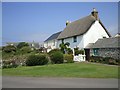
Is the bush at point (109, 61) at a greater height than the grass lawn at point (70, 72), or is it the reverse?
the bush at point (109, 61)

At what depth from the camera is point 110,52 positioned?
1230 inches

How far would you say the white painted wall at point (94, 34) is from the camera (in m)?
37.7

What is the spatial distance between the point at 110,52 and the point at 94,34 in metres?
7.71

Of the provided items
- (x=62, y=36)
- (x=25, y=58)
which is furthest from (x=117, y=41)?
(x=62, y=36)

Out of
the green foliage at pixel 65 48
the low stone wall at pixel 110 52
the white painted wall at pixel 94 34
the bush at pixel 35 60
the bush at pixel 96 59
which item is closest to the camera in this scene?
the bush at pixel 35 60

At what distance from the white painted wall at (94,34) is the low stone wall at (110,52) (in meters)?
4.64

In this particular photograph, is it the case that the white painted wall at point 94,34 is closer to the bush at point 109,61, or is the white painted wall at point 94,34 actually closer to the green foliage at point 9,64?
the bush at point 109,61

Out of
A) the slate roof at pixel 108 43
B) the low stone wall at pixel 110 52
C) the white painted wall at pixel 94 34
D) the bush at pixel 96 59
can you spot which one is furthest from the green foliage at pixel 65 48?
the low stone wall at pixel 110 52

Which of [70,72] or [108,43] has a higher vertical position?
[108,43]

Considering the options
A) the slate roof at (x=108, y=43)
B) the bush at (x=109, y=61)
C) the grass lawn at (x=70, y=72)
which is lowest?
the grass lawn at (x=70, y=72)

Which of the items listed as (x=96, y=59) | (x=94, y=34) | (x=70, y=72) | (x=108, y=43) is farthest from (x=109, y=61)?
(x=70, y=72)

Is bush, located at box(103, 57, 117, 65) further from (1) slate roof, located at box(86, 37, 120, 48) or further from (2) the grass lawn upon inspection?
(2) the grass lawn

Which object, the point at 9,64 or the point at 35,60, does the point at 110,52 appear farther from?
the point at 9,64

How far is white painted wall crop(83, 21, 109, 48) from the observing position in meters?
37.7
